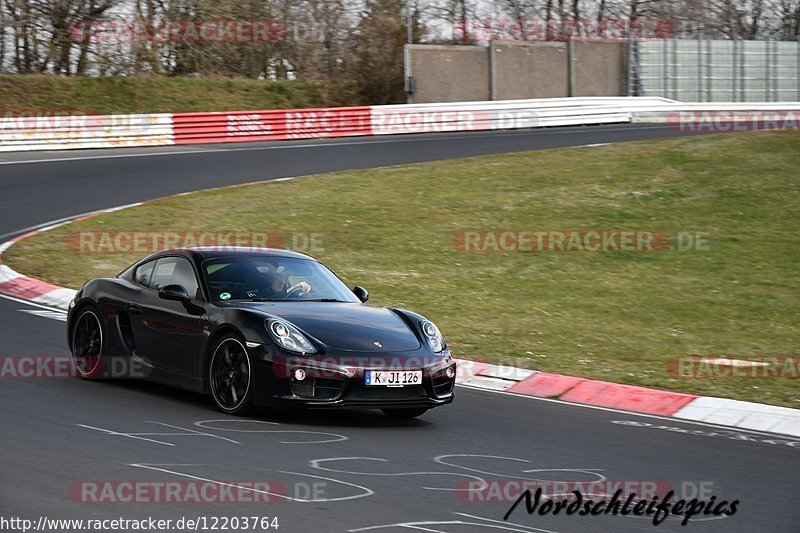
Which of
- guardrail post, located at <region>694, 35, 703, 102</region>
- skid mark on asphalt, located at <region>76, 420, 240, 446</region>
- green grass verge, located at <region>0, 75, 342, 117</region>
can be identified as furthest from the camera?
guardrail post, located at <region>694, 35, 703, 102</region>

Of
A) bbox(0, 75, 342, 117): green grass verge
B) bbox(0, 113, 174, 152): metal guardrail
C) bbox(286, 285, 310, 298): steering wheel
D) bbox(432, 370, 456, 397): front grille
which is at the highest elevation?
bbox(0, 75, 342, 117): green grass verge

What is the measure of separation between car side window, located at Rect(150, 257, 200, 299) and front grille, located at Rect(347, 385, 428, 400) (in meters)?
1.80

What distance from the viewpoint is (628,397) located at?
33.4 feet

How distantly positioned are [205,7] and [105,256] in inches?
1155

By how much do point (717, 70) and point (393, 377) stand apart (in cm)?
4035

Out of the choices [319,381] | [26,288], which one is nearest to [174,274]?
[319,381]

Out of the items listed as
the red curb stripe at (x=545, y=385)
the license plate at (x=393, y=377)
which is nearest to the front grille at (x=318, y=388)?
the license plate at (x=393, y=377)

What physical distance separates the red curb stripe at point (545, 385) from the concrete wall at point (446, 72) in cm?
3327

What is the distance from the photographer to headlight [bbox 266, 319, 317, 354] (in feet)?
26.1

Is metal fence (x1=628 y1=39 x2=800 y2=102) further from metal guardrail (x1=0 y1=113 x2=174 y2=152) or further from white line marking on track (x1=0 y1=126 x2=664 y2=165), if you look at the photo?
metal guardrail (x1=0 y1=113 x2=174 y2=152)

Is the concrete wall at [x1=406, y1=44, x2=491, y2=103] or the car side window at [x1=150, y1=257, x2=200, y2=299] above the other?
the concrete wall at [x1=406, y1=44, x2=491, y2=103]

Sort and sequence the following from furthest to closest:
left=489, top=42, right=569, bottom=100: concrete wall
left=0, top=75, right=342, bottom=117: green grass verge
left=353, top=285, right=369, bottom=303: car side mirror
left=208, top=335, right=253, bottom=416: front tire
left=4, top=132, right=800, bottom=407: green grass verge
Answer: left=489, top=42, right=569, bottom=100: concrete wall < left=0, top=75, right=342, bottom=117: green grass verge < left=4, top=132, right=800, bottom=407: green grass verge < left=353, top=285, right=369, bottom=303: car side mirror < left=208, top=335, right=253, bottom=416: front tire

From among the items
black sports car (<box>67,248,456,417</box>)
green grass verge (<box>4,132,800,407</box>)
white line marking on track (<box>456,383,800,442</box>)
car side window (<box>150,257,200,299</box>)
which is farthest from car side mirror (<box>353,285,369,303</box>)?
green grass verge (<box>4,132,800,407</box>)

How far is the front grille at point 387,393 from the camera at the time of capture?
793 centimetres
